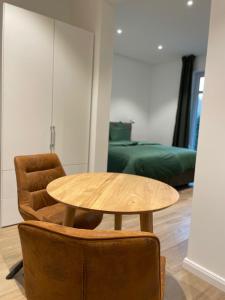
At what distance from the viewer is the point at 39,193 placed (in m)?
2.06

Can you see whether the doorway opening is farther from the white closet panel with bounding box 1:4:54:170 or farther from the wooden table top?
the wooden table top

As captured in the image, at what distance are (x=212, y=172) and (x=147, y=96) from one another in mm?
5440

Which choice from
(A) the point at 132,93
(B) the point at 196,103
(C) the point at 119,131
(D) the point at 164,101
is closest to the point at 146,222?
(C) the point at 119,131

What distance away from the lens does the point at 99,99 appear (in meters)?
3.09

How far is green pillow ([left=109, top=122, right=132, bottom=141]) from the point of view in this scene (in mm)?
5741

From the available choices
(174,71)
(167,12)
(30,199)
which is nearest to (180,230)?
(30,199)

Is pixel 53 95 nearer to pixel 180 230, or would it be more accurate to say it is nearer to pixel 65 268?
pixel 180 230

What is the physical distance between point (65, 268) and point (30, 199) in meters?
Answer: 1.24

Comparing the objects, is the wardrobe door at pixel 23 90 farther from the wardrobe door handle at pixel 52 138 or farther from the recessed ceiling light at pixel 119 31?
the recessed ceiling light at pixel 119 31

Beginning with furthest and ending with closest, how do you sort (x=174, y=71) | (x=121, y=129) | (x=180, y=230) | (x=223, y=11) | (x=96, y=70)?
(x=174, y=71), (x=121, y=129), (x=96, y=70), (x=180, y=230), (x=223, y=11)

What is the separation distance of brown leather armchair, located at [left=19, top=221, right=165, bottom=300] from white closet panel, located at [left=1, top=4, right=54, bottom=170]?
6.23 ft

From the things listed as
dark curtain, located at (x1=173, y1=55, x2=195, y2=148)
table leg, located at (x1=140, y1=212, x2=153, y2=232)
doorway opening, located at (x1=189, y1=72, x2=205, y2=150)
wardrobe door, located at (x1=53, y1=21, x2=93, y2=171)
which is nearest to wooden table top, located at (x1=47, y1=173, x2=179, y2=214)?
table leg, located at (x1=140, y1=212, x2=153, y2=232)

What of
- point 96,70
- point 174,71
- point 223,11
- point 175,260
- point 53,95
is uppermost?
point 174,71

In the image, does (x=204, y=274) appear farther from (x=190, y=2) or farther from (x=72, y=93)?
(x=190, y=2)
